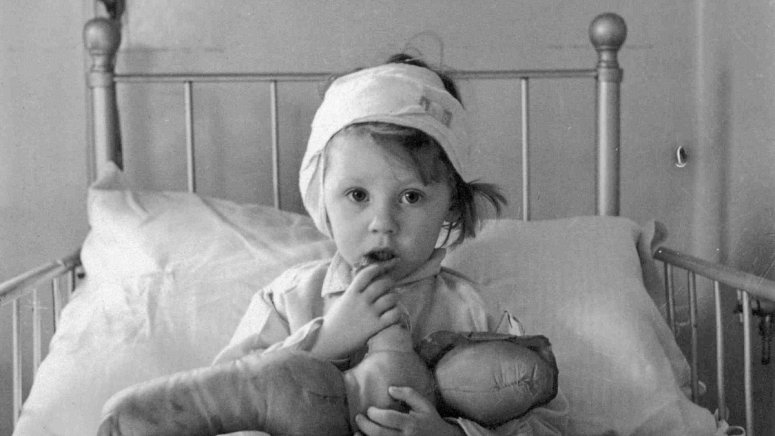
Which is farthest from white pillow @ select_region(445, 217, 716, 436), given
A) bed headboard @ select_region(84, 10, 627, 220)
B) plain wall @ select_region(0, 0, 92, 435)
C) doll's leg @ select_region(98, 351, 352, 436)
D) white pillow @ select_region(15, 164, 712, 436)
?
plain wall @ select_region(0, 0, 92, 435)

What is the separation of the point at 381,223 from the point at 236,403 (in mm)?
280

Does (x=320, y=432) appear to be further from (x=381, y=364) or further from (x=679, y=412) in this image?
(x=679, y=412)

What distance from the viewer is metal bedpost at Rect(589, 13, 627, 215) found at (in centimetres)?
180

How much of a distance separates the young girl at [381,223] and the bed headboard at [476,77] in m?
0.58

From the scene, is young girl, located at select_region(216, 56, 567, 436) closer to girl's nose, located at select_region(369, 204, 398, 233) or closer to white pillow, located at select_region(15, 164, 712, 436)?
girl's nose, located at select_region(369, 204, 398, 233)

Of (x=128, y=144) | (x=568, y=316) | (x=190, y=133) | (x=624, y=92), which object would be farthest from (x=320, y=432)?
(x=624, y=92)

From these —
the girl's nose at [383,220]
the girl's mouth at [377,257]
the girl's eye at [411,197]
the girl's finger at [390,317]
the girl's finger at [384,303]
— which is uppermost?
the girl's eye at [411,197]

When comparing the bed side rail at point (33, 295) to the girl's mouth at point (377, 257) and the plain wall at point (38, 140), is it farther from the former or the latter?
the girl's mouth at point (377, 257)

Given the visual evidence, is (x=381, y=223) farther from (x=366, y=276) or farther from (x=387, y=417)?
(x=387, y=417)

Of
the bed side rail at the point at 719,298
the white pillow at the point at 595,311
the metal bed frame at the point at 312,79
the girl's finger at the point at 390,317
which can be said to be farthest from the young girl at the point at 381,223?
the metal bed frame at the point at 312,79

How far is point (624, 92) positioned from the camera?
198cm

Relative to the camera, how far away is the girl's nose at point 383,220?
1105 mm

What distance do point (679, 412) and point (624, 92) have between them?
82cm

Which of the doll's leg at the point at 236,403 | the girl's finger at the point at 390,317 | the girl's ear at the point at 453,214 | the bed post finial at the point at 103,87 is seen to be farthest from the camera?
the bed post finial at the point at 103,87
